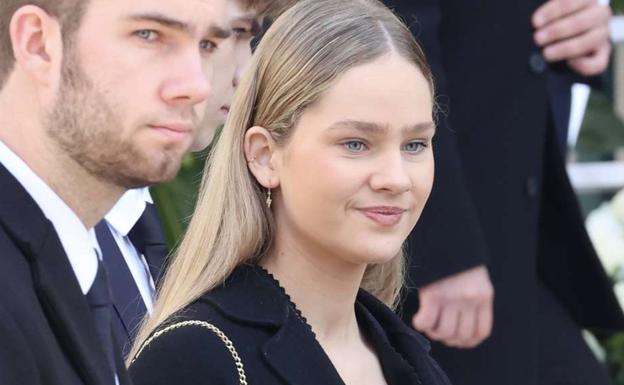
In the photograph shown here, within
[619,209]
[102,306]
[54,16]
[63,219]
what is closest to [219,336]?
[102,306]

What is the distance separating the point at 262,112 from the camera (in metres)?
3.17

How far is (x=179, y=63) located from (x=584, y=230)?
222 cm

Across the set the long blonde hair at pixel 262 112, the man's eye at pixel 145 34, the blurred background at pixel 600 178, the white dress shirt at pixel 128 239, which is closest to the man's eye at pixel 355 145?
the long blonde hair at pixel 262 112

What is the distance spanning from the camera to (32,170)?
2.23 meters

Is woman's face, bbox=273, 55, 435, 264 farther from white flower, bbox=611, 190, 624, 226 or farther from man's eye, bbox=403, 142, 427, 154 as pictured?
white flower, bbox=611, 190, 624, 226

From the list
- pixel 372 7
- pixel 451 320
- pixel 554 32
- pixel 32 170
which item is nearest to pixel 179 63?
pixel 32 170

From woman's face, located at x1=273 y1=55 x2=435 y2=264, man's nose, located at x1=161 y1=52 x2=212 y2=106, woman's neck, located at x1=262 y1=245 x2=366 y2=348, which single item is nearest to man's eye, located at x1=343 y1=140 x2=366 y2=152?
woman's face, located at x1=273 y1=55 x2=435 y2=264

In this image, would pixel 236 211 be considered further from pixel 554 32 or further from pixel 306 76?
pixel 554 32

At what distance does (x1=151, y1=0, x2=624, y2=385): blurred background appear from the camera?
16.3 feet

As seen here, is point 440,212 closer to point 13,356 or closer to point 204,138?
point 204,138

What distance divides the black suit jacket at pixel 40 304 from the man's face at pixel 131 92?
13cm

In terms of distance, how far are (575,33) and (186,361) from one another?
189 cm

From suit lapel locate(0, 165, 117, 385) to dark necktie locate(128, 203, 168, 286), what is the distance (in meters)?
1.31

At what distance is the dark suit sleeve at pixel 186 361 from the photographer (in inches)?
113
